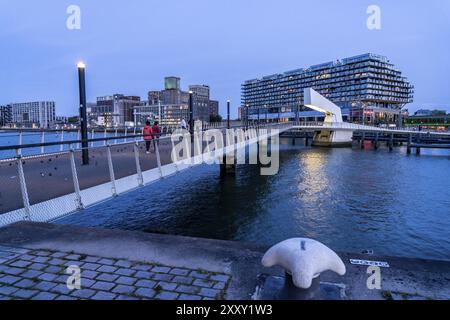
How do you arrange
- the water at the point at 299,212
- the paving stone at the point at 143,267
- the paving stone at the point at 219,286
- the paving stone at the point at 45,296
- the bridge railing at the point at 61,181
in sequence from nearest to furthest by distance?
the paving stone at the point at 45,296 < the paving stone at the point at 219,286 < the paving stone at the point at 143,267 < the bridge railing at the point at 61,181 < the water at the point at 299,212

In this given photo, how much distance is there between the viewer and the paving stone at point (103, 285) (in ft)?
12.8

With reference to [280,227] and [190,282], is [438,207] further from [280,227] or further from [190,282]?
[190,282]

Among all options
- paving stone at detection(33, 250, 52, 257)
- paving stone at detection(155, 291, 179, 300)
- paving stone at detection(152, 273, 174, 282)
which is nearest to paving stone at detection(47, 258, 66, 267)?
paving stone at detection(33, 250, 52, 257)

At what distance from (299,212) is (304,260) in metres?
13.3

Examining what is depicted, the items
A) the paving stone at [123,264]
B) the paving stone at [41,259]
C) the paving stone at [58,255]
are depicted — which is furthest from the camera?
the paving stone at [58,255]

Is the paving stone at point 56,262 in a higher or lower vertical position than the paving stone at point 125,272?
higher

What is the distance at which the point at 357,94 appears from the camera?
14625 centimetres

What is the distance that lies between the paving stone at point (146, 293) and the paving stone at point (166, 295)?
0.24 ft

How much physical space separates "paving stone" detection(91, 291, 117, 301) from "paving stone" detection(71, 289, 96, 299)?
0.21ft

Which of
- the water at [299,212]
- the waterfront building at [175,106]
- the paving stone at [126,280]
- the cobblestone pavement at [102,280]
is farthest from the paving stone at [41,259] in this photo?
the waterfront building at [175,106]

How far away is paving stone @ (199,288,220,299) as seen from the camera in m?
3.73

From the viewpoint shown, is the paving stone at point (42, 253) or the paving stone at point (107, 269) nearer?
the paving stone at point (107, 269)

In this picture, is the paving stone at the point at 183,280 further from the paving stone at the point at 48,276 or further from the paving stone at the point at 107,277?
the paving stone at the point at 48,276

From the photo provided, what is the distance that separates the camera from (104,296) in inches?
147
